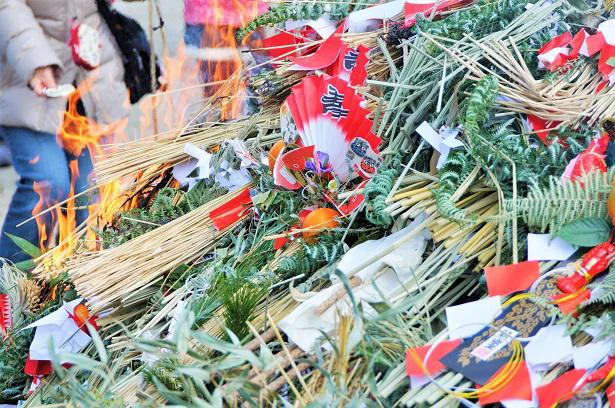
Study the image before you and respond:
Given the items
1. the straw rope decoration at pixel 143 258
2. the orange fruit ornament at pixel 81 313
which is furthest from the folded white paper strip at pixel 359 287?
the orange fruit ornament at pixel 81 313

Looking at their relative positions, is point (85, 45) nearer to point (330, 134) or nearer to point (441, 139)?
point (330, 134)

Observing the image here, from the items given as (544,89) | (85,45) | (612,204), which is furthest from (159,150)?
(85,45)

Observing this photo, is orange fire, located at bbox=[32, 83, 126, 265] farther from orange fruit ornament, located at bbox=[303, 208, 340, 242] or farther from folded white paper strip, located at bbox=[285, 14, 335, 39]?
orange fruit ornament, located at bbox=[303, 208, 340, 242]

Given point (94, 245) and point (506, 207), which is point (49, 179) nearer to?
point (94, 245)

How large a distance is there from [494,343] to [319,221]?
20.7 inches

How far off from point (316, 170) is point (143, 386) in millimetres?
619

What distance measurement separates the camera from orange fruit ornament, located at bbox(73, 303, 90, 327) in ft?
5.66

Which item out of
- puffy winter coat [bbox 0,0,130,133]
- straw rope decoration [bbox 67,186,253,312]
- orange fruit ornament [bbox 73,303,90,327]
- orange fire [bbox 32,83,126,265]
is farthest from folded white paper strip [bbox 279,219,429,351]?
puffy winter coat [bbox 0,0,130,133]

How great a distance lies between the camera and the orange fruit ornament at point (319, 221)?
1.55m

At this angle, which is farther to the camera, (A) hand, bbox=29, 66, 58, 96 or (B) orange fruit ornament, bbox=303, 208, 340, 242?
(A) hand, bbox=29, 66, 58, 96

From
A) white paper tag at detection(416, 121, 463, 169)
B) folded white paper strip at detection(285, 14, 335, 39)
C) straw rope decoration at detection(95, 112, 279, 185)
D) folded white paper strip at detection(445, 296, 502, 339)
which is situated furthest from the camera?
folded white paper strip at detection(285, 14, 335, 39)

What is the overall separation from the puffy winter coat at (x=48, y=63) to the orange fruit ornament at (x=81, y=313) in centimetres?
220

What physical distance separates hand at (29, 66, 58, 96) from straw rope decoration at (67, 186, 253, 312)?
2.18 meters

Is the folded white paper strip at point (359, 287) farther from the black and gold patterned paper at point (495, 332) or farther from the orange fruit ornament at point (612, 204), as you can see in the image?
the orange fruit ornament at point (612, 204)
